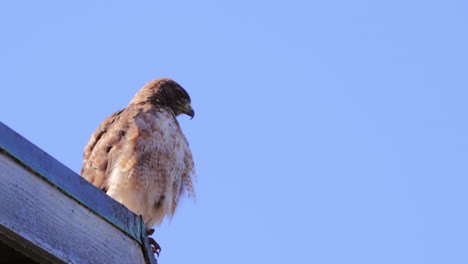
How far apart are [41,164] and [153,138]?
4466mm

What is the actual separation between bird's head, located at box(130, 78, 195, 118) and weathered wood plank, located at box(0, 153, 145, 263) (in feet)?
18.1

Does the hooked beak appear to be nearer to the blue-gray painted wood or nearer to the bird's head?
the bird's head

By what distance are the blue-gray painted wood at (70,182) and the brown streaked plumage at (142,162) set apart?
12.7 ft

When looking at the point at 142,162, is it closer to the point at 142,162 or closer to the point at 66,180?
the point at 142,162

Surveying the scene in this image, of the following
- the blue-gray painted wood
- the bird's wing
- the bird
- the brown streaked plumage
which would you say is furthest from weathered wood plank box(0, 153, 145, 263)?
the bird's wing

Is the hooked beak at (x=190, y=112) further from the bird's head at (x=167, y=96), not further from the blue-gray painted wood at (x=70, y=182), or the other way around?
the blue-gray painted wood at (x=70, y=182)

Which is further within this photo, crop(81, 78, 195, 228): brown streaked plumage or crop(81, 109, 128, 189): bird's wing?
crop(81, 109, 128, 189): bird's wing

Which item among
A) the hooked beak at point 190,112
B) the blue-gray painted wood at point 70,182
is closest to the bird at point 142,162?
the hooked beak at point 190,112

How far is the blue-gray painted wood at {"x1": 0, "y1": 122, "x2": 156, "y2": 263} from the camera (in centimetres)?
255

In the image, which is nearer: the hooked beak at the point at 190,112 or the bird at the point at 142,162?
the bird at the point at 142,162

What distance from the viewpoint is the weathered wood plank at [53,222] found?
2473mm

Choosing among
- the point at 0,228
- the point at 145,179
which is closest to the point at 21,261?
the point at 0,228

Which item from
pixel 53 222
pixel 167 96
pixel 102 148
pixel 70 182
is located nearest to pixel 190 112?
pixel 167 96

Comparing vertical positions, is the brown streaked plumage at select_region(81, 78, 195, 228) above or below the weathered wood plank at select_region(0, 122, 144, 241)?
above
